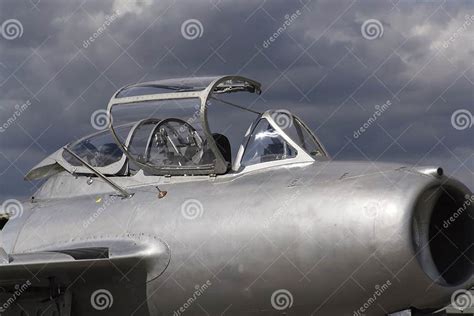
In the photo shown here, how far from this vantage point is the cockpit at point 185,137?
10742 millimetres

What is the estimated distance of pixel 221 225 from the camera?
9.77m

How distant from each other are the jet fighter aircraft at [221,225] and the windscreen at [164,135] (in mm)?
20

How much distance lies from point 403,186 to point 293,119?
2.77 metres

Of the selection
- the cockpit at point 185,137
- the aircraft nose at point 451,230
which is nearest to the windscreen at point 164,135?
the cockpit at point 185,137

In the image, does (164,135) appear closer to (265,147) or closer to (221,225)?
(265,147)

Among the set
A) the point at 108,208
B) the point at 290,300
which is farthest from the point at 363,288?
the point at 108,208

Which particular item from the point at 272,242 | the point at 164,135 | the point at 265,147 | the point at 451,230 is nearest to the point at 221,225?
the point at 272,242

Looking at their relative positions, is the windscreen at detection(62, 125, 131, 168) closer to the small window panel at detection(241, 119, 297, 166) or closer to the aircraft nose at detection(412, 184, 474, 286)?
the small window panel at detection(241, 119, 297, 166)

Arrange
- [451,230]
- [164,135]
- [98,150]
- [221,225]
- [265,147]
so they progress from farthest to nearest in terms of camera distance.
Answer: [98,150], [164,135], [265,147], [221,225], [451,230]

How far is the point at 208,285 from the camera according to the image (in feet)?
32.2

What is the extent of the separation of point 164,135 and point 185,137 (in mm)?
351

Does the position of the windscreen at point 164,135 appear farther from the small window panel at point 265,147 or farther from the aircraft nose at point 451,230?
the aircraft nose at point 451,230

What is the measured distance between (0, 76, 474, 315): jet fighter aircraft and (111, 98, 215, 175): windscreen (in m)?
0.02

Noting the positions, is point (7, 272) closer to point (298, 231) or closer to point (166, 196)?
point (166, 196)
